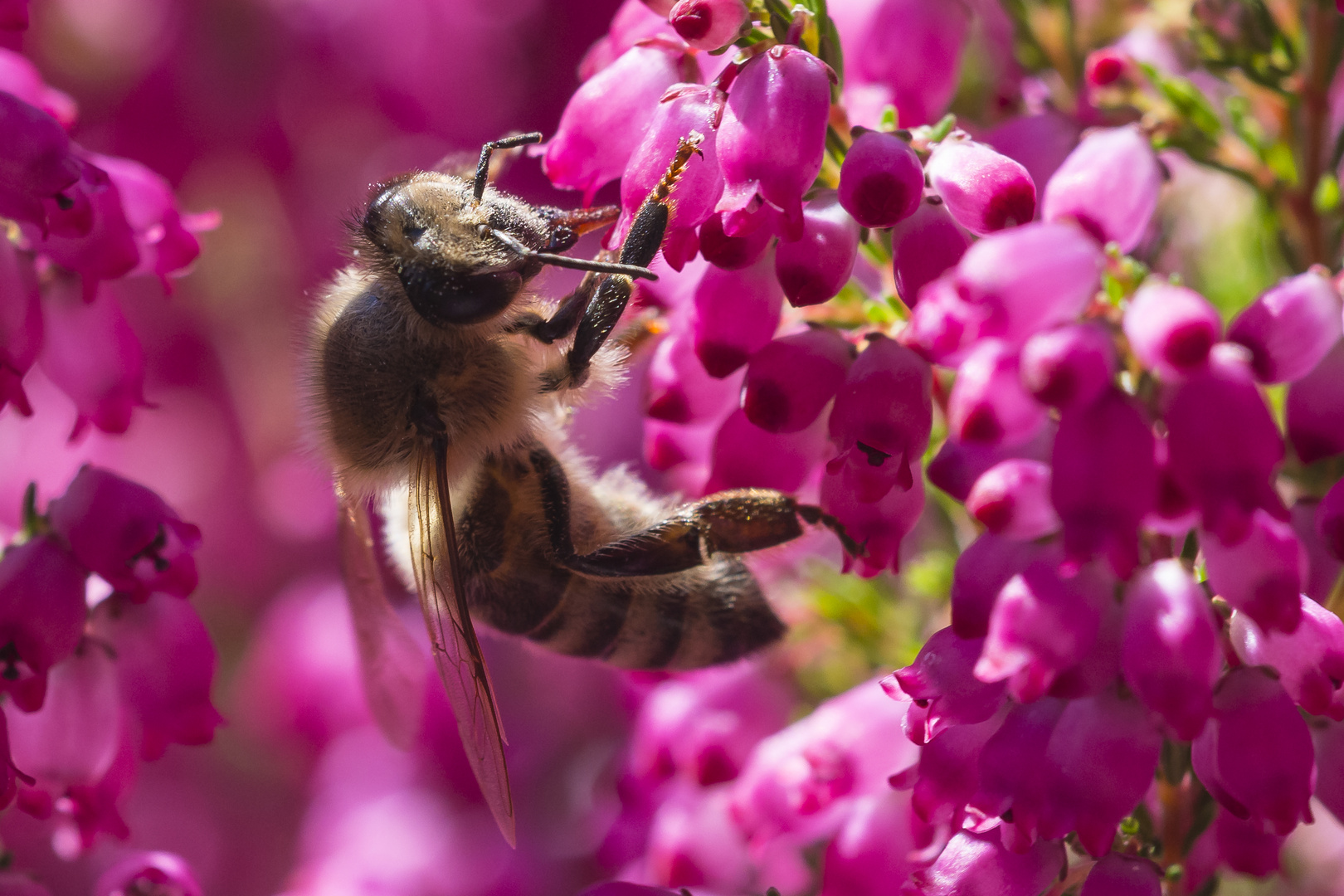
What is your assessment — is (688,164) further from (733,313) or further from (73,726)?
(73,726)

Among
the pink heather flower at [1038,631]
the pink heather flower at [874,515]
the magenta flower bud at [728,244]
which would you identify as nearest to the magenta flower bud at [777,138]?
the magenta flower bud at [728,244]

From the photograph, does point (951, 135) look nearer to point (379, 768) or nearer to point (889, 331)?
point (889, 331)

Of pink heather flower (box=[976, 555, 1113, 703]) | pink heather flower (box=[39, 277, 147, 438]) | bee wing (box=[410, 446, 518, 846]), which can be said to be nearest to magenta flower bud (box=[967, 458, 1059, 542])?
pink heather flower (box=[976, 555, 1113, 703])

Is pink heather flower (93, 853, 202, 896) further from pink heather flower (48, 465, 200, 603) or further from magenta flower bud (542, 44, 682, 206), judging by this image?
magenta flower bud (542, 44, 682, 206)

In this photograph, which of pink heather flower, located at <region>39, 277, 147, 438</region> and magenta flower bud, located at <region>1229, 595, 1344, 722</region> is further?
pink heather flower, located at <region>39, 277, 147, 438</region>

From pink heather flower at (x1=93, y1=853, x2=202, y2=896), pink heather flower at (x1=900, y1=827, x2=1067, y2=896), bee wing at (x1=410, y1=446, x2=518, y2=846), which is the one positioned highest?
pink heather flower at (x1=900, y1=827, x2=1067, y2=896)

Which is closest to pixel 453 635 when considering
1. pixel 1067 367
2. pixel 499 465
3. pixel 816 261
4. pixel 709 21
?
pixel 499 465

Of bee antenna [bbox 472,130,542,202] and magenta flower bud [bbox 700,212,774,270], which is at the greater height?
magenta flower bud [bbox 700,212,774,270]
